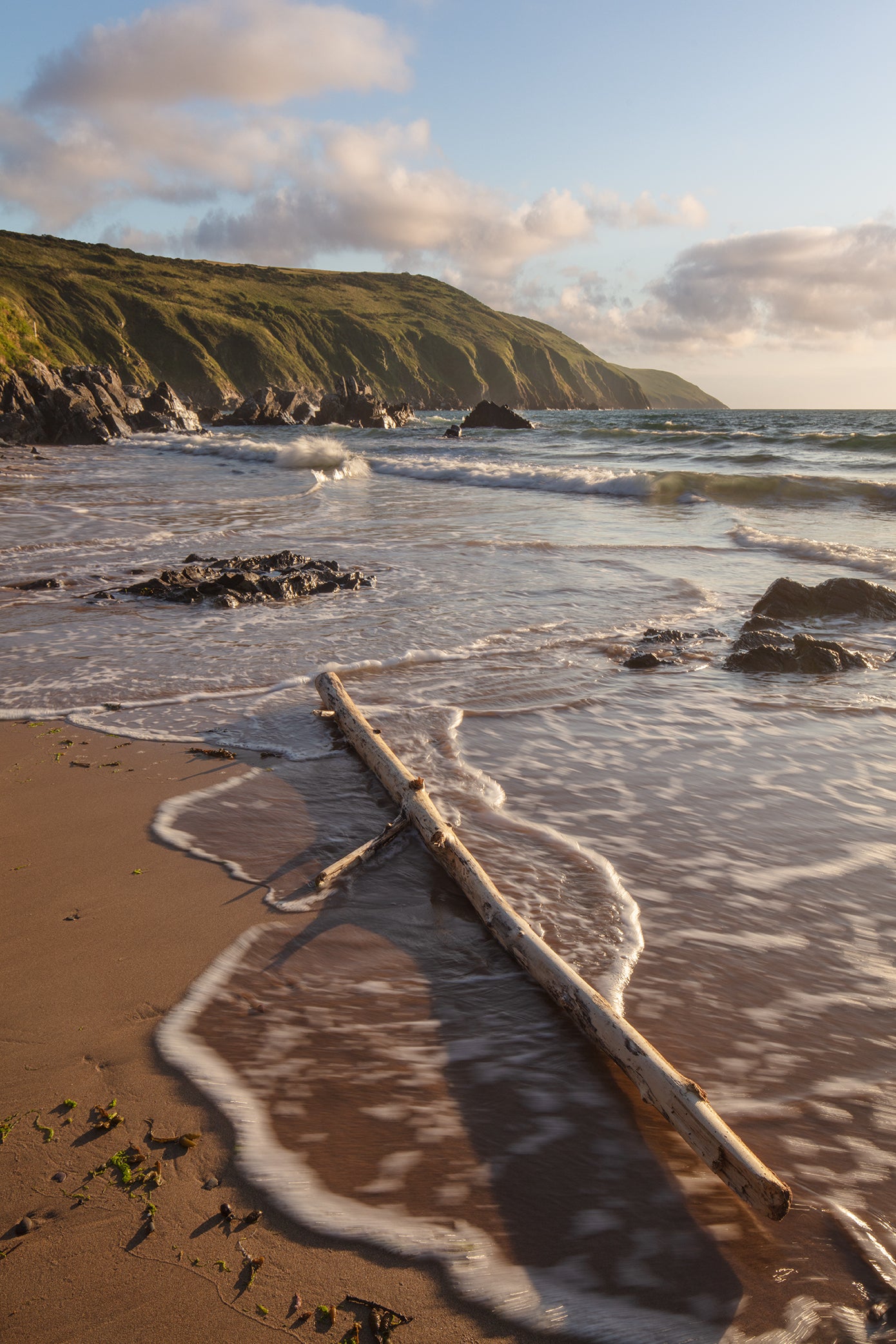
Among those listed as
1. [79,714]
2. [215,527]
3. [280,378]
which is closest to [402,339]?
[280,378]

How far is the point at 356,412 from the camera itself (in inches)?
2862

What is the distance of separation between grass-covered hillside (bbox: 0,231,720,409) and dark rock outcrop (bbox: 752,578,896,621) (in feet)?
216

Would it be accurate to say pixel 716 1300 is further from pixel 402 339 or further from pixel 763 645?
pixel 402 339

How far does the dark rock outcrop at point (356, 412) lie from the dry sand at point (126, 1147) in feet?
232

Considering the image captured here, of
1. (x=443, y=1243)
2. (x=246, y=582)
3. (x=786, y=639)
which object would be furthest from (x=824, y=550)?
(x=443, y=1243)

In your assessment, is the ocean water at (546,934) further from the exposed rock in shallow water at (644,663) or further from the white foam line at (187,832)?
the exposed rock in shallow water at (644,663)

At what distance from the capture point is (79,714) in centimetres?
578

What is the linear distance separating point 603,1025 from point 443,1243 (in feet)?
2.76

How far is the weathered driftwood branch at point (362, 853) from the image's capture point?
11.8 ft

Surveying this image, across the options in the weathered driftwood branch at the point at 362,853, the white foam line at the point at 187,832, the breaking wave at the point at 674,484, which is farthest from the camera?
the breaking wave at the point at 674,484

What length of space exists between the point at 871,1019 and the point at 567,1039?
1.21 metres

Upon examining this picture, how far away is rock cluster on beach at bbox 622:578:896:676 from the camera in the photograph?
294 inches

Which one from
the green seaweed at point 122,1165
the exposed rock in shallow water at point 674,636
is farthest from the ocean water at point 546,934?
the green seaweed at point 122,1165

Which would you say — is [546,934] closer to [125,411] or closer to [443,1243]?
[443,1243]
